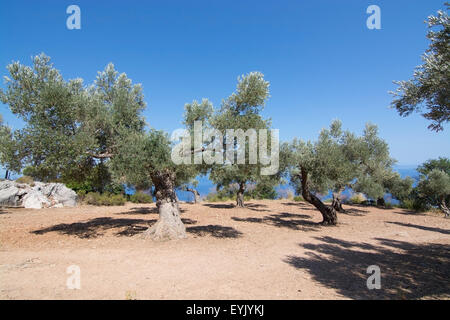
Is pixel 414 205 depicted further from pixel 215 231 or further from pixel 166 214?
pixel 166 214

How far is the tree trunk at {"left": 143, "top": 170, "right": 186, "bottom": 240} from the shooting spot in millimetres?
10039

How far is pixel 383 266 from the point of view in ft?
24.4

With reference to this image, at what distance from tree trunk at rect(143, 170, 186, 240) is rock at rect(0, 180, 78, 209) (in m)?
14.9

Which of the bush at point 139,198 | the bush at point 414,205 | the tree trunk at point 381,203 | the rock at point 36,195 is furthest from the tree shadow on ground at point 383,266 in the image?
the rock at point 36,195

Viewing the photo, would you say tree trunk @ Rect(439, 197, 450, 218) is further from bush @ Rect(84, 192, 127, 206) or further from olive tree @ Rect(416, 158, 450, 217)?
bush @ Rect(84, 192, 127, 206)

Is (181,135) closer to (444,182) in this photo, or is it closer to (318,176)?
(318,176)

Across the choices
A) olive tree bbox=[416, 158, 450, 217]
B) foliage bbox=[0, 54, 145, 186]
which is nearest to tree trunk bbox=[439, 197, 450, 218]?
olive tree bbox=[416, 158, 450, 217]

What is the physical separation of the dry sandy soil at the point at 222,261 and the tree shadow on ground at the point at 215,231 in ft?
0.16

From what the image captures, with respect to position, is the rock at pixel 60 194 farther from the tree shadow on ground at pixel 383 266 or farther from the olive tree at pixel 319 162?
the tree shadow on ground at pixel 383 266
